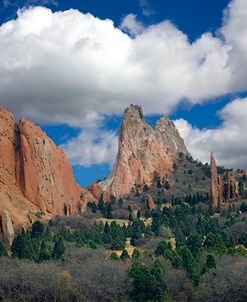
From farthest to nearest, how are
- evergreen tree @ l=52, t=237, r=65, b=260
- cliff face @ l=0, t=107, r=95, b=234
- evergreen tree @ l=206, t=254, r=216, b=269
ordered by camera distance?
cliff face @ l=0, t=107, r=95, b=234 → evergreen tree @ l=52, t=237, r=65, b=260 → evergreen tree @ l=206, t=254, r=216, b=269

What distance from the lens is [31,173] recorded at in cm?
12250

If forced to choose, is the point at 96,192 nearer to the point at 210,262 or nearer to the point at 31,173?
the point at 31,173

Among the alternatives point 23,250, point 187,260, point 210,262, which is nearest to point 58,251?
point 23,250

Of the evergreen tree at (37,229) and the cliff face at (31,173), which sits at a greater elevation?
the cliff face at (31,173)

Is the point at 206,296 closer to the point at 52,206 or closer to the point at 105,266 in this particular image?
the point at 105,266

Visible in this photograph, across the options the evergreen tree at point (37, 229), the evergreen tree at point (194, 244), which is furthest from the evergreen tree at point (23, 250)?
the evergreen tree at point (194, 244)

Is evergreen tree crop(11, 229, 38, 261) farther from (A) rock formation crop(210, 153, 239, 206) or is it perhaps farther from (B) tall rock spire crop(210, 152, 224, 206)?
(A) rock formation crop(210, 153, 239, 206)

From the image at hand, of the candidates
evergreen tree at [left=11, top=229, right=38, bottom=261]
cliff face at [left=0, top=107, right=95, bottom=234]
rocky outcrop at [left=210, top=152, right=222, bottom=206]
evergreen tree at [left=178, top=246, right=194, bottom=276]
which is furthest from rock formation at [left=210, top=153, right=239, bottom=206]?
evergreen tree at [left=11, top=229, right=38, bottom=261]

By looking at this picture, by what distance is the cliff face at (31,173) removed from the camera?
117 m

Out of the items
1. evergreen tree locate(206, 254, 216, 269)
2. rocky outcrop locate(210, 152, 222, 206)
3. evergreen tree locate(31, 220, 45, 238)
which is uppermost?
rocky outcrop locate(210, 152, 222, 206)

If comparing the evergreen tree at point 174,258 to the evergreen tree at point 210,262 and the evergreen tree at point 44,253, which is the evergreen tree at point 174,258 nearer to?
the evergreen tree at point 210,262

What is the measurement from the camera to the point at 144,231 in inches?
4291

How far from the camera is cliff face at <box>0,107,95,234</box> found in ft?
384

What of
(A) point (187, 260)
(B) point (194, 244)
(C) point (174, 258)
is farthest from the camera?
(B) point (194, 244)
